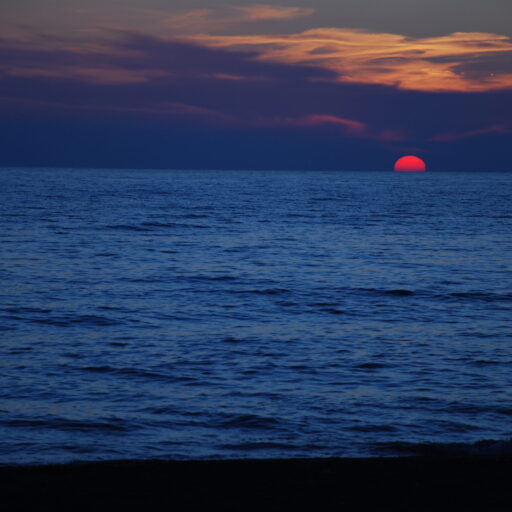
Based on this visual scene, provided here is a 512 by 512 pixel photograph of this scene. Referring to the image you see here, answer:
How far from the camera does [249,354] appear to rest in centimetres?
1438

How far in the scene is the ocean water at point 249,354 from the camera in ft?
31.3

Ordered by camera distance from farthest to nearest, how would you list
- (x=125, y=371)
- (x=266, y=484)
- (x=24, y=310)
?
(x=24, y=310), (x=125, y=371), (x=266, y=484)

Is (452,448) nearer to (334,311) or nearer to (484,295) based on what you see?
(334,311)

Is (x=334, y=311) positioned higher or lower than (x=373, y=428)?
higher

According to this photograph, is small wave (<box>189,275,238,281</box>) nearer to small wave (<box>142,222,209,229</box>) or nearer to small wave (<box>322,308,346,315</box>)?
small wave (<box>322,308,346,315</box>)

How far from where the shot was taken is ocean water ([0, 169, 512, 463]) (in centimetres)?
954

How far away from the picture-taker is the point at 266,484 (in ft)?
22.5

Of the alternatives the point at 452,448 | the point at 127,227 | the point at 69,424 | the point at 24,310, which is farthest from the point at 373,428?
the point at 127,227

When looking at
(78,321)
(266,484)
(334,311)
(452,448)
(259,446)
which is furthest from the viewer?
(334,311)

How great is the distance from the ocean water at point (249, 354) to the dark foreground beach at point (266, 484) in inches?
52.7

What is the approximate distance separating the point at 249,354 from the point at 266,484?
7.52 meters

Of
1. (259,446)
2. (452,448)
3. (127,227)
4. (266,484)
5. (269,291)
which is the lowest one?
(259,446)

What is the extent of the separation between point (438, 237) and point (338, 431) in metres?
37.8

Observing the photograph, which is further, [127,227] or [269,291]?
[127,227]
